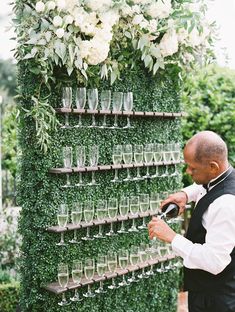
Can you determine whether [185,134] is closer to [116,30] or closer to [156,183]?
[156,183]

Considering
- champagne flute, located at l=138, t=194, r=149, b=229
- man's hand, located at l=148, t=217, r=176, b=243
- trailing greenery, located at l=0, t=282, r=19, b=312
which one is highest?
man's hand, located at l=148, t=217, r=176, b=243

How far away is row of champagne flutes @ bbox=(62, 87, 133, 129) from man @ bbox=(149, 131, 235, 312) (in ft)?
3.79

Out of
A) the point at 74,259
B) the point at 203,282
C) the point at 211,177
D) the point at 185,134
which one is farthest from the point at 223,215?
the point at 185,134

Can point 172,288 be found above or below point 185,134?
below

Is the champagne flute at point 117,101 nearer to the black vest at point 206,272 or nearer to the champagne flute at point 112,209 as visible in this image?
the champagne flute at point 112,209

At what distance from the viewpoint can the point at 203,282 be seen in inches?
125

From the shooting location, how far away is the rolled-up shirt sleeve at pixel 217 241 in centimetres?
284

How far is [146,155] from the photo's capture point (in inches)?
183

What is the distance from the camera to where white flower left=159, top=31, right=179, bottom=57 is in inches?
169

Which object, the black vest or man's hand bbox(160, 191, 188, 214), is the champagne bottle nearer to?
man's hand bbox(160, 191, 188, 214)

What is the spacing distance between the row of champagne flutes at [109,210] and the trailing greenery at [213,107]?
1.99 meters

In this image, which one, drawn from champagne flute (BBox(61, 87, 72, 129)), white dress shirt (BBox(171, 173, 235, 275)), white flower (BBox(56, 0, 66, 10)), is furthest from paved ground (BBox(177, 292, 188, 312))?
white flower (BBox(56, 0, 66, 10))

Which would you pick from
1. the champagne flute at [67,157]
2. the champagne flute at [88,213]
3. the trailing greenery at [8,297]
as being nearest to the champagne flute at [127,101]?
the champagne flute at [67,157]

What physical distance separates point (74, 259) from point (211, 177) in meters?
1.51
